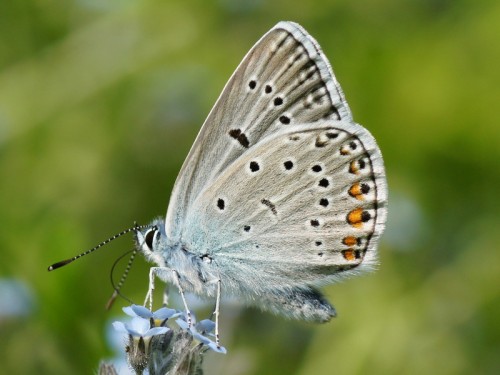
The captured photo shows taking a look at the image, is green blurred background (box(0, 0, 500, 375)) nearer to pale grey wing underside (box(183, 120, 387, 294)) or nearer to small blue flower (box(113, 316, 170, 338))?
pale grey wing underside (box(183, 120, 387, 294))

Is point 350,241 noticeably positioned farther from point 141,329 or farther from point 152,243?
point 141,329

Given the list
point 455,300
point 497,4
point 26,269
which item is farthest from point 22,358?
point 497,4

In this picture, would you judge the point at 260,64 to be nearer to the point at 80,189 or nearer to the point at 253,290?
the point at 253,290

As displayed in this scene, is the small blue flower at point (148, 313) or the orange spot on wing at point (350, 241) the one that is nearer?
the small blue flower at point (148, 313)

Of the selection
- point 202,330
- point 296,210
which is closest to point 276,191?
point 296,210

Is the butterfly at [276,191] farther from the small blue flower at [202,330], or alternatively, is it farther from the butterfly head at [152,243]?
the small blue flower at [202,330]

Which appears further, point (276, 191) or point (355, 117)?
point (355, 117)

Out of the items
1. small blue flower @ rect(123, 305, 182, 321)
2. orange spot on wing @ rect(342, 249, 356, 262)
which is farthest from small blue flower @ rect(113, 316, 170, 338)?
orange spot on wing @ rect(342, 249, 356, 262)

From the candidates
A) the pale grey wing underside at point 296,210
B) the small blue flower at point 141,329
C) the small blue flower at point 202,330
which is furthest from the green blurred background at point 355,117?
the small blue flower at point 141,329
